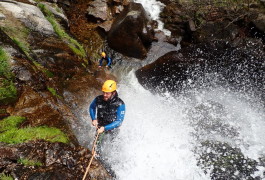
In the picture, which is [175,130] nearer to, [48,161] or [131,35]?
[48,161]

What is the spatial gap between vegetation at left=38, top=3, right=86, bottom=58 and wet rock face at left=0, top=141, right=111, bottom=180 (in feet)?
16.4

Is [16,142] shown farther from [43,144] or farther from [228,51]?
[228,51]

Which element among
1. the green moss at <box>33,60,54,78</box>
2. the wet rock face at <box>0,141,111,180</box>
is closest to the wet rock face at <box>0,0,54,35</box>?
the green moss at <box>33,60,54,78</box>

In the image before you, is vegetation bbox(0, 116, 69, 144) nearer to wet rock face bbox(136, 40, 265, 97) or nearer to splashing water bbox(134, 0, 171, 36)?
wet rock face bbox(136, 40, 265, 97)

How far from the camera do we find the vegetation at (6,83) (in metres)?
4.88

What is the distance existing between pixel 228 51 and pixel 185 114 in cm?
441

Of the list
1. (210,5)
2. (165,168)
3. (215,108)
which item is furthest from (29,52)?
(210,5)

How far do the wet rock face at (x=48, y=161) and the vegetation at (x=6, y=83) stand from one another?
4.63ft

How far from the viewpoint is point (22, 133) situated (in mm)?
4301

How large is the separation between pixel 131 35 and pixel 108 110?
5727 millimetres

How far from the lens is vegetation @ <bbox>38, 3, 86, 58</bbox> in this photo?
860 centimetres

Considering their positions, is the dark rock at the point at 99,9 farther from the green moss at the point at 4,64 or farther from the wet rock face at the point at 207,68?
the green moss at the point at 4,64

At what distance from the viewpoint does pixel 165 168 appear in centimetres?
587

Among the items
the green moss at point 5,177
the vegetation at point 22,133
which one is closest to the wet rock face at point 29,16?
the vegetation at point 22,133
